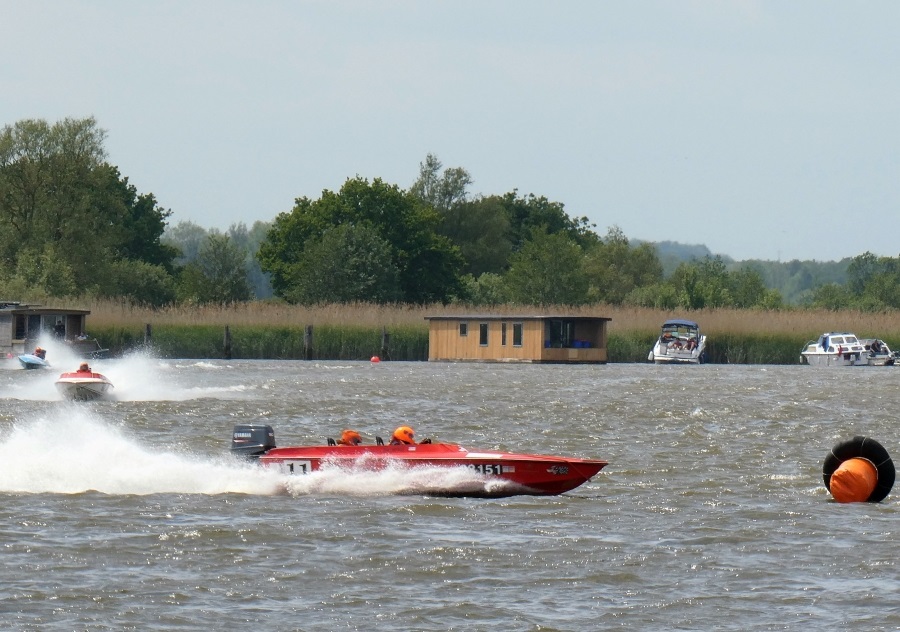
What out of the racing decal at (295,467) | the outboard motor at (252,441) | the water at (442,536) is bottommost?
the water at (442,536)

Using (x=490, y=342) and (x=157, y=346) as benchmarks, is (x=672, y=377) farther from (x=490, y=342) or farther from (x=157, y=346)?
(x=157, y=346)

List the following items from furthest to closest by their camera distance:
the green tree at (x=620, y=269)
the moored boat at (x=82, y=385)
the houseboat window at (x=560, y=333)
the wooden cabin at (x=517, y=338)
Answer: the green tree at (x=620, y=269) < the houseboat window at (x=560, y=333) < the wooden cabin at (x=517, y=338) < the moored boat at (x=82, y=385)

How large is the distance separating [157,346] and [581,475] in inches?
2231

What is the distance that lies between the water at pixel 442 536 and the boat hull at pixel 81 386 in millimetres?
5194

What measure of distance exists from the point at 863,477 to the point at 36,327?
5361 cm

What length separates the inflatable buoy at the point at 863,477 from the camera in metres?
20.5

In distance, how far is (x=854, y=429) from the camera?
106ft

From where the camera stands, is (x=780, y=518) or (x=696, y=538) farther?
(x=780, y=518)

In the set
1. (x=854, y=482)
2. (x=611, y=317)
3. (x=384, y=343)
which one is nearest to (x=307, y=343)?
(x=384, y=343)

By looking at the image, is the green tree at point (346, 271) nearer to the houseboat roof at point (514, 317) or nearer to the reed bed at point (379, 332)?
the reed bed at point (379, 332)

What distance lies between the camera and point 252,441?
22422mm

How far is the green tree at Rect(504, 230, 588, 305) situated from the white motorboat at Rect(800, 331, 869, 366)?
3016 cm

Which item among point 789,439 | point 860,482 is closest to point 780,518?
point 860,482

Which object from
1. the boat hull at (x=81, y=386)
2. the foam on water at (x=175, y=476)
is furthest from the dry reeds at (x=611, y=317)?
the foam on water at (x=175, y=476)
